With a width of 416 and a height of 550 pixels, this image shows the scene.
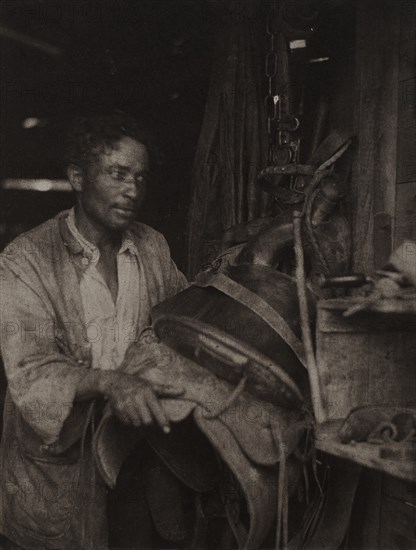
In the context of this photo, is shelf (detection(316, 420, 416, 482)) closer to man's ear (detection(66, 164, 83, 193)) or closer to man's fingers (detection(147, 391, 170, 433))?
man's fingers (detection(147, 391, 170, 433))

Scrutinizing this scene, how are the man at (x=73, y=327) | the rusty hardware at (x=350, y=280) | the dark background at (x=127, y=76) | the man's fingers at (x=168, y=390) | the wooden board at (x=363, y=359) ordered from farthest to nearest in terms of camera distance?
the dark background at (x=127, y=76) → the man at (x=73, y=327) → the man's fingers at (x=168, y=390) → the wooden board at (x=363, y=359) → the rusty hardware at (x=350, y=280)

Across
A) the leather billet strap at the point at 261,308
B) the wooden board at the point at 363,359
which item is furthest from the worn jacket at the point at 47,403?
the wooden board at the point at 363,359

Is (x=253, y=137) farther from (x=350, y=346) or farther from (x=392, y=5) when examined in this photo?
(x=350, y=346)

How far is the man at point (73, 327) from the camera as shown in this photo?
1779mm

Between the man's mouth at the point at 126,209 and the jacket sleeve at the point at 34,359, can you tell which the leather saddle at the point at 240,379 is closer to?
the jacket sleeve at the point at 34,359

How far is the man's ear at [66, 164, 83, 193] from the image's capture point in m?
1.98

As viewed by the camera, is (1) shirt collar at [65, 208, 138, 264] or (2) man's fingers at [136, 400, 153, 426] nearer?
(2) man's fingers at [136, 400, 153, 426]

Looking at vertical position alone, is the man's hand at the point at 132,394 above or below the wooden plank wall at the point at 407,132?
below

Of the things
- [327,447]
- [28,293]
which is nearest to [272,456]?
[327,447]

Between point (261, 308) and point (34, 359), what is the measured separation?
0.61 metres

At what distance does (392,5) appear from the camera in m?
1.80

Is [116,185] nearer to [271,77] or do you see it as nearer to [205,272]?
[205,272]

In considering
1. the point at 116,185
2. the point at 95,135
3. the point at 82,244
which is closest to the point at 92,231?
the point at 82,244

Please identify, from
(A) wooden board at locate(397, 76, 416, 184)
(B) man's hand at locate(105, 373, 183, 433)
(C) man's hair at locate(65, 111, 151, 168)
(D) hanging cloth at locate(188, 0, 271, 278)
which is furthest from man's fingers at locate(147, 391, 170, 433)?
(A) wooden board at locate(397, 76, 416, 184)
